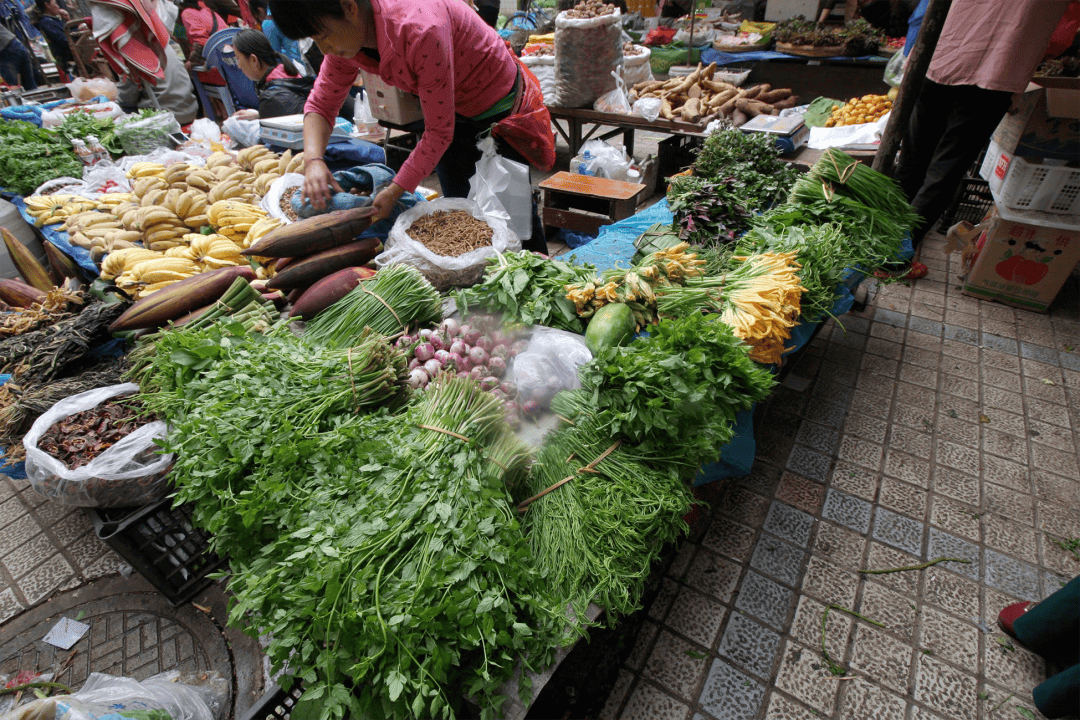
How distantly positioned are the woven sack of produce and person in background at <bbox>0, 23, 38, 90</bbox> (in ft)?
29.4

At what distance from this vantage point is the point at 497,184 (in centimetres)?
321

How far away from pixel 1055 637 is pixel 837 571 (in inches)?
28.9

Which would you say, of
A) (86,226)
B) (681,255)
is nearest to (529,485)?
(681,255)

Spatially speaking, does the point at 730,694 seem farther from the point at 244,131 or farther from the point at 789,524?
the point at 244,131

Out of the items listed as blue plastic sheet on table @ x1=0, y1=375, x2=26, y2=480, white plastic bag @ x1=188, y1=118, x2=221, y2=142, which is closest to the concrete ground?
blue plastic sheet on table @ x1=0, y1=375, x2=26, y2=480

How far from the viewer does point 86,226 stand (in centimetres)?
368

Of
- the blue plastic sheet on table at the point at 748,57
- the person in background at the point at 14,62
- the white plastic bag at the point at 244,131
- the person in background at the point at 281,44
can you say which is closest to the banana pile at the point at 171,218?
the white plastic bag at the point at 244,131

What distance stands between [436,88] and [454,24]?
0.49 meters

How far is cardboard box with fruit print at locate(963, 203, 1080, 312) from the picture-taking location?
146 inches

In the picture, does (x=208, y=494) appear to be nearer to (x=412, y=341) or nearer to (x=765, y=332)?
(x=412, y=341)

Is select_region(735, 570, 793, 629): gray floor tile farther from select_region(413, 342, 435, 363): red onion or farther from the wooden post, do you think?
the wooden post

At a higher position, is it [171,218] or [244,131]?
[244,131]

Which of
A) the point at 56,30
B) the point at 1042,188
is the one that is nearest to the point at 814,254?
the point at 1042,188

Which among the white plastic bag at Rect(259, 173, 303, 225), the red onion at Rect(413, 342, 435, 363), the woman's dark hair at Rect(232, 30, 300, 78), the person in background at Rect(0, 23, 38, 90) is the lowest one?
the red onion at Rect(413, 342, 435, 363)
